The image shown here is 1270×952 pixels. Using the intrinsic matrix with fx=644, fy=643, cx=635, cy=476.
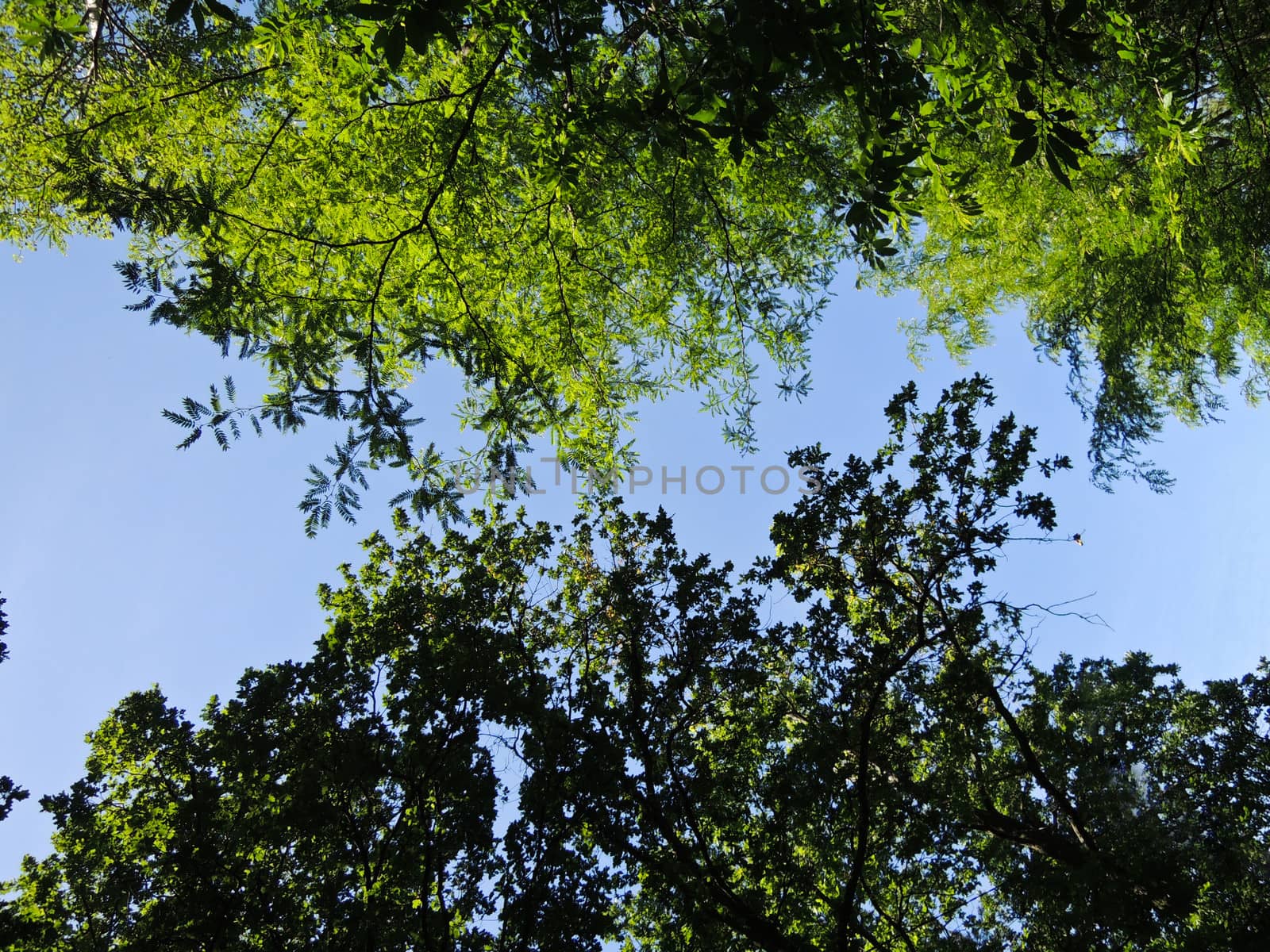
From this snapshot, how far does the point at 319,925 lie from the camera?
16.3 feet

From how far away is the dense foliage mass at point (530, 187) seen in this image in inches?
152

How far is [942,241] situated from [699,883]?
9891mm

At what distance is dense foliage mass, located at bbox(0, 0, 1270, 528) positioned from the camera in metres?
3.87

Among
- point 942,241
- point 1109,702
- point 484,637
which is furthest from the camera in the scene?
point 942,241

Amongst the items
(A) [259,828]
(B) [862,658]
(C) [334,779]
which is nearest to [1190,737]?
(B) [862,658]

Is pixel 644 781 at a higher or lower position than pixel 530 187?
lower

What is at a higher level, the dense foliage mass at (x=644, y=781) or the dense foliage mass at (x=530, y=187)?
the dense foliage mass at (x=530, y=187)

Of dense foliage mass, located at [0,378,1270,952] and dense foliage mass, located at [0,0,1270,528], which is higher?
dense foliage mass, located at [0,0,1270,528]

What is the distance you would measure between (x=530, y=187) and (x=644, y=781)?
531 centimetres

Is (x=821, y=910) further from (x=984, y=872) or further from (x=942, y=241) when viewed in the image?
(x=942, y=241)

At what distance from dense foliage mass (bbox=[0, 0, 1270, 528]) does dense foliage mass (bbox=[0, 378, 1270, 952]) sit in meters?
1.74

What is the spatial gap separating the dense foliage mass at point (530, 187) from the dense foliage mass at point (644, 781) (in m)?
1.74

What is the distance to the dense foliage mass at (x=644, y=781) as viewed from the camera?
5016mm

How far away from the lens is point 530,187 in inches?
218
